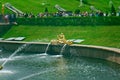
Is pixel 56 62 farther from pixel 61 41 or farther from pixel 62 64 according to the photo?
pixel 61 41

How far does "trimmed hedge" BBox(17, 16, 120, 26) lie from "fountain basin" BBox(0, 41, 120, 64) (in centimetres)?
956

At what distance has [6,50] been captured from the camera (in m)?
70.6

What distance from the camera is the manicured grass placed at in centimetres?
6249

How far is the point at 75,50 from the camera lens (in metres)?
60.7

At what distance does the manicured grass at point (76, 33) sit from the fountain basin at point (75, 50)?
2.69 metres

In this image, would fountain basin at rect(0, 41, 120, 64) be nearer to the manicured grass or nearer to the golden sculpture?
the golden sculpture

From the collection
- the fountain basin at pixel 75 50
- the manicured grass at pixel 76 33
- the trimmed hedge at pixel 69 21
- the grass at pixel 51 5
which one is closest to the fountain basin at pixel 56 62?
the fountain basin at pixel 75 50

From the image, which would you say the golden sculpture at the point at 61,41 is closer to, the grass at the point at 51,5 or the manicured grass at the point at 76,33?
the manicured grass at the point at 76,33

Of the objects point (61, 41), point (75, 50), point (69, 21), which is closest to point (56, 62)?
point (75, 50)

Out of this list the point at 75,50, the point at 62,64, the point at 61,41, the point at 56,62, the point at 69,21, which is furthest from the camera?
the point at 69,21

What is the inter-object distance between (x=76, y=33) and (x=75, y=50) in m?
10.1

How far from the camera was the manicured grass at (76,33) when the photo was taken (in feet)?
205

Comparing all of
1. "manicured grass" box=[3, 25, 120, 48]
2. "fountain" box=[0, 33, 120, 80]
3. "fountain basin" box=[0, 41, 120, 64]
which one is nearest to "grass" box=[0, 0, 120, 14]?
"manicured grass" box=[3, 25, 120, 48]

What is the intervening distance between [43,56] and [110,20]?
509 inches
